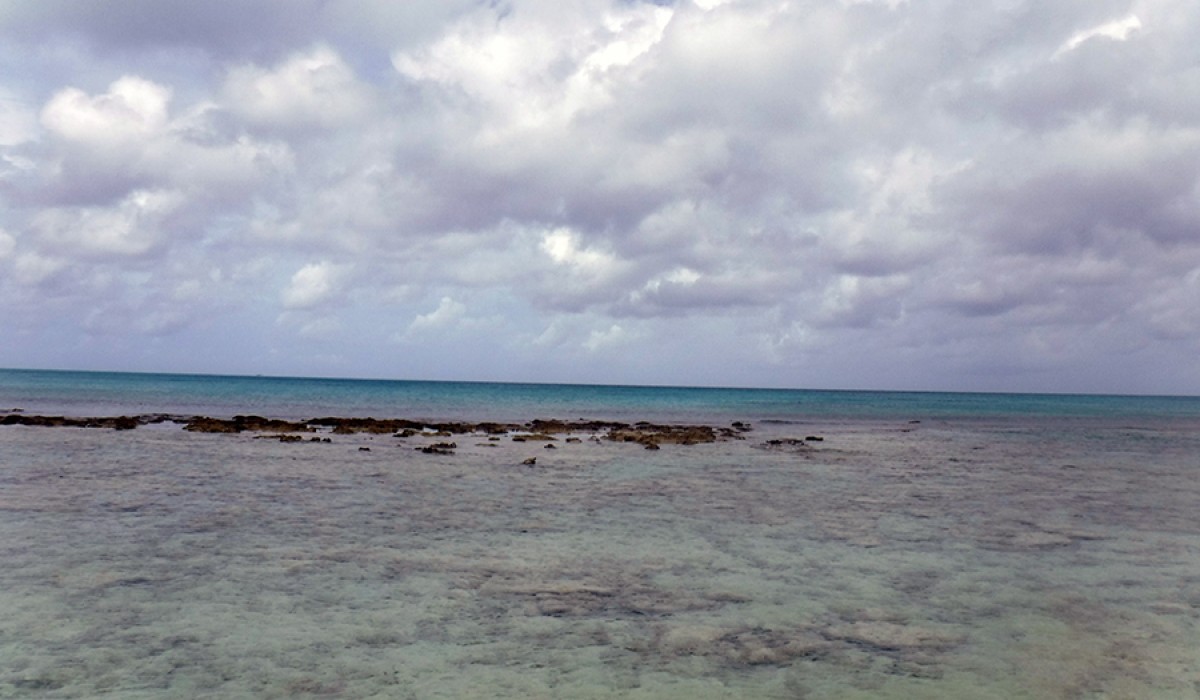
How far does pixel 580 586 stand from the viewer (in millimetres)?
13414

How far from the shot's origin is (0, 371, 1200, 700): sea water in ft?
30.8

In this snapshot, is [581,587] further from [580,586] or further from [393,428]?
[393,428]

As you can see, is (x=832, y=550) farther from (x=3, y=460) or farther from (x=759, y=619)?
(x=3, y=460)

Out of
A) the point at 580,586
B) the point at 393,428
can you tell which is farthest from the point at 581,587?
the point at 393,428

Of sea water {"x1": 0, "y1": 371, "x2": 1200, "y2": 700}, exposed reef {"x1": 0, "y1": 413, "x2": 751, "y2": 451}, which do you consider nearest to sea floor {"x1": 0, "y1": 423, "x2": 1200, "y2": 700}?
sea water {"x1": 0, "y1": 371, "x2": 1200, "y2": 700}

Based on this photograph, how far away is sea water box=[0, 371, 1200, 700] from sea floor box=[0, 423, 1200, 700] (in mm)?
63

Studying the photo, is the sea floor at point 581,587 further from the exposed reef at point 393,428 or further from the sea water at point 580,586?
the exposed reef at point 393,428

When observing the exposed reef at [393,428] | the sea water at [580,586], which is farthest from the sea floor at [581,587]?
the exposed reef at [393,428]

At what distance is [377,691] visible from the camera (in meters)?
8.77

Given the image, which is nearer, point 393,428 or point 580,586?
point 580,586

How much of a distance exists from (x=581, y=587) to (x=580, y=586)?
0.24 feet

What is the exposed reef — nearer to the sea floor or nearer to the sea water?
the sea water

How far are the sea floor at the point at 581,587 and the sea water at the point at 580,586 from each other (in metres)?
0.06

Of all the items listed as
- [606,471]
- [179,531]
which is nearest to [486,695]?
[179,531]
